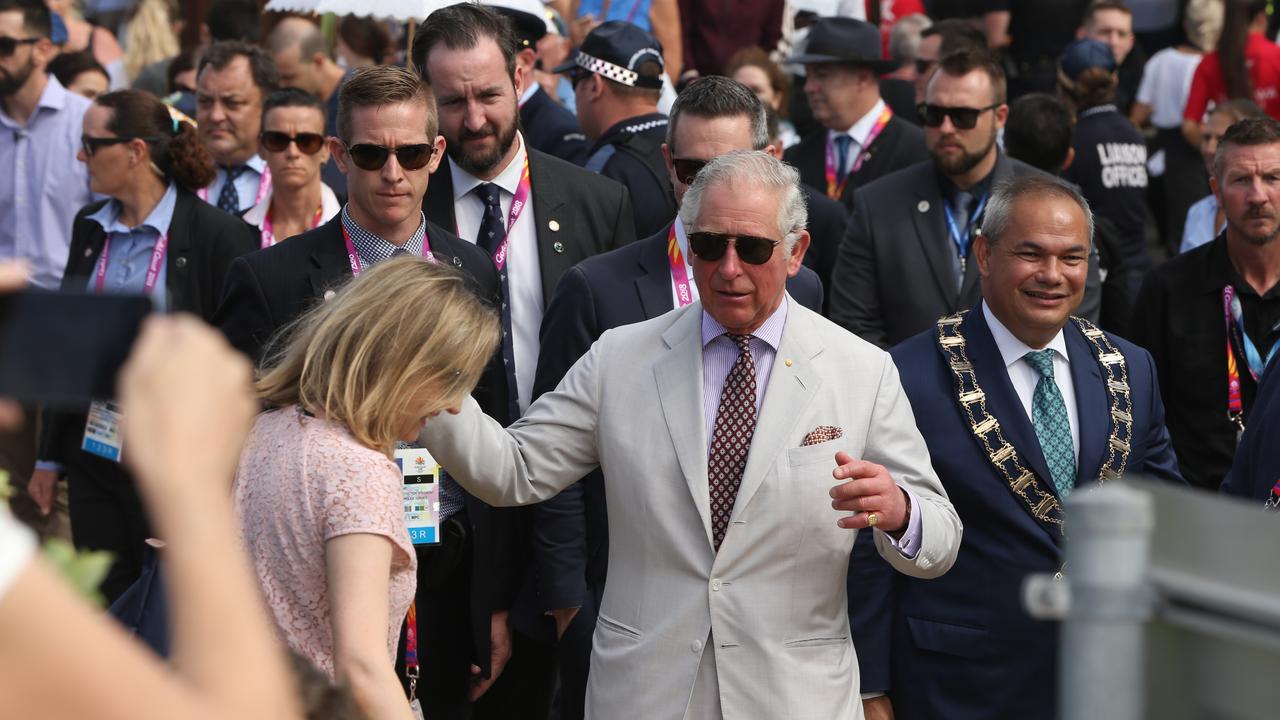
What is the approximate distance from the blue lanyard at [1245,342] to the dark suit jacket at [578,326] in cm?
248

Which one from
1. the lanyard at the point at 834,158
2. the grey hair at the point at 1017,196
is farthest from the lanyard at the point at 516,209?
the lanyard at the point at 834,158

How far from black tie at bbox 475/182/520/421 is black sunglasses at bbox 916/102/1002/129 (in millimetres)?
2062

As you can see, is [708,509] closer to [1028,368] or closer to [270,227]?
[1028,368]

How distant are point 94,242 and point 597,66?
2328mm

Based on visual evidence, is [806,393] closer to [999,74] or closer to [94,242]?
[999,74]

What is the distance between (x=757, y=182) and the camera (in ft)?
13.7

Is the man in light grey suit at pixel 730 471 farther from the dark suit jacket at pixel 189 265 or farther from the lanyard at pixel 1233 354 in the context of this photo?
the dark suit jacket at pixel 189 265

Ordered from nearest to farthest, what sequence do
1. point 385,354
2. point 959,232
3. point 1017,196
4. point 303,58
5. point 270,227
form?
point 385,354
point 1017,196
point 959,232
point 270,227
point 303,58

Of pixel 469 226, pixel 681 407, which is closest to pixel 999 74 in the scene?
pixel 469 226

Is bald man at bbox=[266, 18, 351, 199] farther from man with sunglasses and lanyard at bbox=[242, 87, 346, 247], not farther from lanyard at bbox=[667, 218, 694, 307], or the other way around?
lanyard at bbox=[667, 218, 694, 307]

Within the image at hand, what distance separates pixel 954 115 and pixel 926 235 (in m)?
0.66

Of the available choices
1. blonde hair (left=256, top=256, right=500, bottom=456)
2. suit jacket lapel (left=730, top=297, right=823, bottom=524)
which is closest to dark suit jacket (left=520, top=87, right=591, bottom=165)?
suit jacket lapel (left=730, top=297, right=823, bottom=524)

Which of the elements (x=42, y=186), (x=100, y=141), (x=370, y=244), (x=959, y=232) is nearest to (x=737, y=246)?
(x=370, y=244)

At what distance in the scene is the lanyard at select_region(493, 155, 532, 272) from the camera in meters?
5.68
